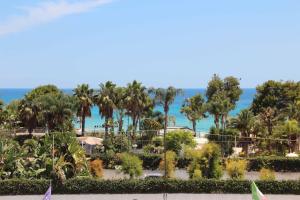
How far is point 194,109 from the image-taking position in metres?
86.9

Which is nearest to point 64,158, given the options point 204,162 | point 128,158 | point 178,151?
point 128,158

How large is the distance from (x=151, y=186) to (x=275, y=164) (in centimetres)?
1560

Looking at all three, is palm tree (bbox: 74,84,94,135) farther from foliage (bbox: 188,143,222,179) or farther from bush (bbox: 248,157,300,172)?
foliage (bbox: 188,143,222,179)

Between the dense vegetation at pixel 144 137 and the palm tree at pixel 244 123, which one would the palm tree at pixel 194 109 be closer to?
the dense vegetation at pixel 144 137

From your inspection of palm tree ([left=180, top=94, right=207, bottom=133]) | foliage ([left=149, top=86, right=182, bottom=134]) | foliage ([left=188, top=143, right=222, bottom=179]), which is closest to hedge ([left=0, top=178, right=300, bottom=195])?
foliage ([left=188, top=143, right=222, bottom=179])

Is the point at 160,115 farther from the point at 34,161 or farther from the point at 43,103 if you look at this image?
the point at 34,161

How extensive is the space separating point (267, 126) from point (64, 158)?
101ft

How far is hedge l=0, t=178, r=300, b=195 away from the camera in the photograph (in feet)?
113

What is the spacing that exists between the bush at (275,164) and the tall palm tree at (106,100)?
22709 mm

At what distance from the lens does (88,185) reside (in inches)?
1369

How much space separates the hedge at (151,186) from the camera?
34.5m
